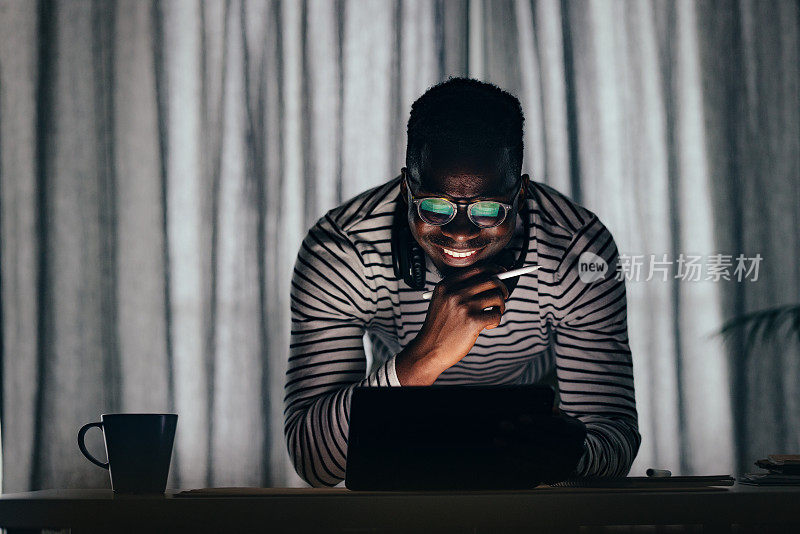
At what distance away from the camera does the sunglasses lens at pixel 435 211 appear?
113cm

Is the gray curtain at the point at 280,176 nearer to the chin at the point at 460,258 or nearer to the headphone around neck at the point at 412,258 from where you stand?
the headphone around neck at the point at 412,258

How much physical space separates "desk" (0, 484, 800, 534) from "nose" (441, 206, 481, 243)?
51 centimetres

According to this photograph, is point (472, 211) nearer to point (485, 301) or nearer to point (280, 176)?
point (485, 301)

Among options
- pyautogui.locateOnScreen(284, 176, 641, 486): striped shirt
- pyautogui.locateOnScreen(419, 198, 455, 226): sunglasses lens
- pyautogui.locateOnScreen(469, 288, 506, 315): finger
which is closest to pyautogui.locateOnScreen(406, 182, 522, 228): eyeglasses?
pyautogui.locateOnScreen(419, 198, 455, 226): sunglasses lens

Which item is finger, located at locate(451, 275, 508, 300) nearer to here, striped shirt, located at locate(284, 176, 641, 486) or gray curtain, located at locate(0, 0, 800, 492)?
striped shirt, located at locate(284, 176, 641, 486)

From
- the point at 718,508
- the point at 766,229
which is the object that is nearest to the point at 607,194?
the point at 766,229

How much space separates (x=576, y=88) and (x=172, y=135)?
1348 mm

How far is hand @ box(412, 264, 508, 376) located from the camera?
1.11 m

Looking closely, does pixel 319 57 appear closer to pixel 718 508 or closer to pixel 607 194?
pixel 607 194

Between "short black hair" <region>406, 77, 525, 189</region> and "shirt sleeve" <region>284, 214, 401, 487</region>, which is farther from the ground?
"short black hair" <region>406, 77, 525, 189</region>

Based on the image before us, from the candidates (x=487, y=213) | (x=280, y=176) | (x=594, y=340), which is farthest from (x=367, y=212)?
(x=280, y=176)

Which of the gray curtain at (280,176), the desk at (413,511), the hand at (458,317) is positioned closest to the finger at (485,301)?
the hand at (458,317)

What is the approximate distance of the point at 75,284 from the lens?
255cm

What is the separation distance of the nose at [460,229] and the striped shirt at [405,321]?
21 centimetres
